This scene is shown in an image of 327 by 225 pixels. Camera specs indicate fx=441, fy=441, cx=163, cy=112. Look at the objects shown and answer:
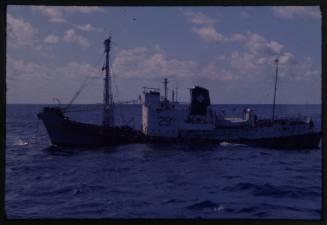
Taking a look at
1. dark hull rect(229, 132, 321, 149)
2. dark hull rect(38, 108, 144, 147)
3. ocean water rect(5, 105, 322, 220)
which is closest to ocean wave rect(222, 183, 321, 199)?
ocean water rect(5, 105, 322, 220)

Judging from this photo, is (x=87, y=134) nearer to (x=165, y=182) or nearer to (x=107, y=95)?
(x=107, y=95)

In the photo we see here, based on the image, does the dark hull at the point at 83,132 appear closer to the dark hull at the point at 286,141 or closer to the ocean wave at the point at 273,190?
the dark hull at the point at 286,141

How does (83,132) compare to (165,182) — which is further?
(83,132)

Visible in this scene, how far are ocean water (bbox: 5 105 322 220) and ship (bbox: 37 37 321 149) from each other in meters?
0.40

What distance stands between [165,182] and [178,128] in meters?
7.17

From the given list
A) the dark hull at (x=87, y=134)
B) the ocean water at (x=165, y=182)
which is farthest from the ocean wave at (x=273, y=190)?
the dark hull at (x=87, y=134)

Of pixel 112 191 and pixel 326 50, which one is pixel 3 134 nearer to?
pixel 326 50

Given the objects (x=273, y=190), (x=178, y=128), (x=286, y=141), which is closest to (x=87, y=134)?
(x=178, y=128)

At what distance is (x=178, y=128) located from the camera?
1942 cm

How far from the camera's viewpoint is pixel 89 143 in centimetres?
1906

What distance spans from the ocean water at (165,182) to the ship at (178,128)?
40cm
